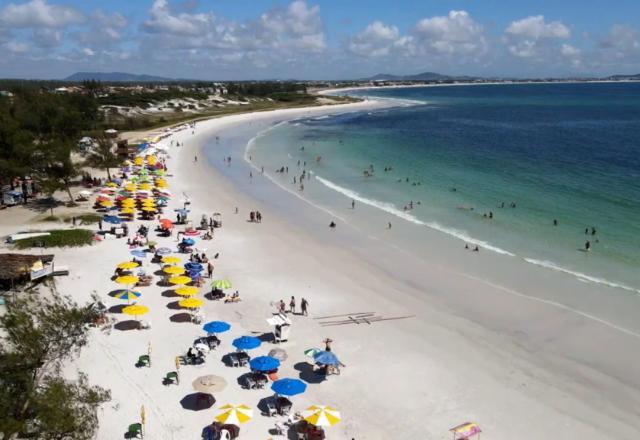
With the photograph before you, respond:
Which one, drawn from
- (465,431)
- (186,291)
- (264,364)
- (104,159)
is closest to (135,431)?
(264,364)

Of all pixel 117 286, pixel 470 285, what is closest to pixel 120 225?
pixel 117 286

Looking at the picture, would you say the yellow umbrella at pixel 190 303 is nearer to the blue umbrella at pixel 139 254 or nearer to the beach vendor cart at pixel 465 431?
the blue umbrella at pixel 139 254

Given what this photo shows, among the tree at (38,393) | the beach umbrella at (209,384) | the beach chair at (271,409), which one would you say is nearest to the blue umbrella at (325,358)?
the beach chair at (271,409)

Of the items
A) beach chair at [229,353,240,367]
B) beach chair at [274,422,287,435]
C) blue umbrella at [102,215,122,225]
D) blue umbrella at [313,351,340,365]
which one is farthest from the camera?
blue umbrella at [102,215,122,225]

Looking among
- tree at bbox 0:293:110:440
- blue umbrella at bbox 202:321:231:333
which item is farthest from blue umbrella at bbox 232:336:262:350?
tree at bbox 0:293:110:440

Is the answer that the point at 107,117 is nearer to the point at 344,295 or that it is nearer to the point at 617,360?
the point at 344,295

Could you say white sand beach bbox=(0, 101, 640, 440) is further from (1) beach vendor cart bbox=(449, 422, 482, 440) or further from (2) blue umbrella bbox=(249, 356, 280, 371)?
(2) blue umbrella bbox=(249, 356, 280, 371)

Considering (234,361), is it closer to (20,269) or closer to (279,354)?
(279,354)

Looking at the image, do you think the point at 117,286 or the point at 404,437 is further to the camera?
the point at 117,286
